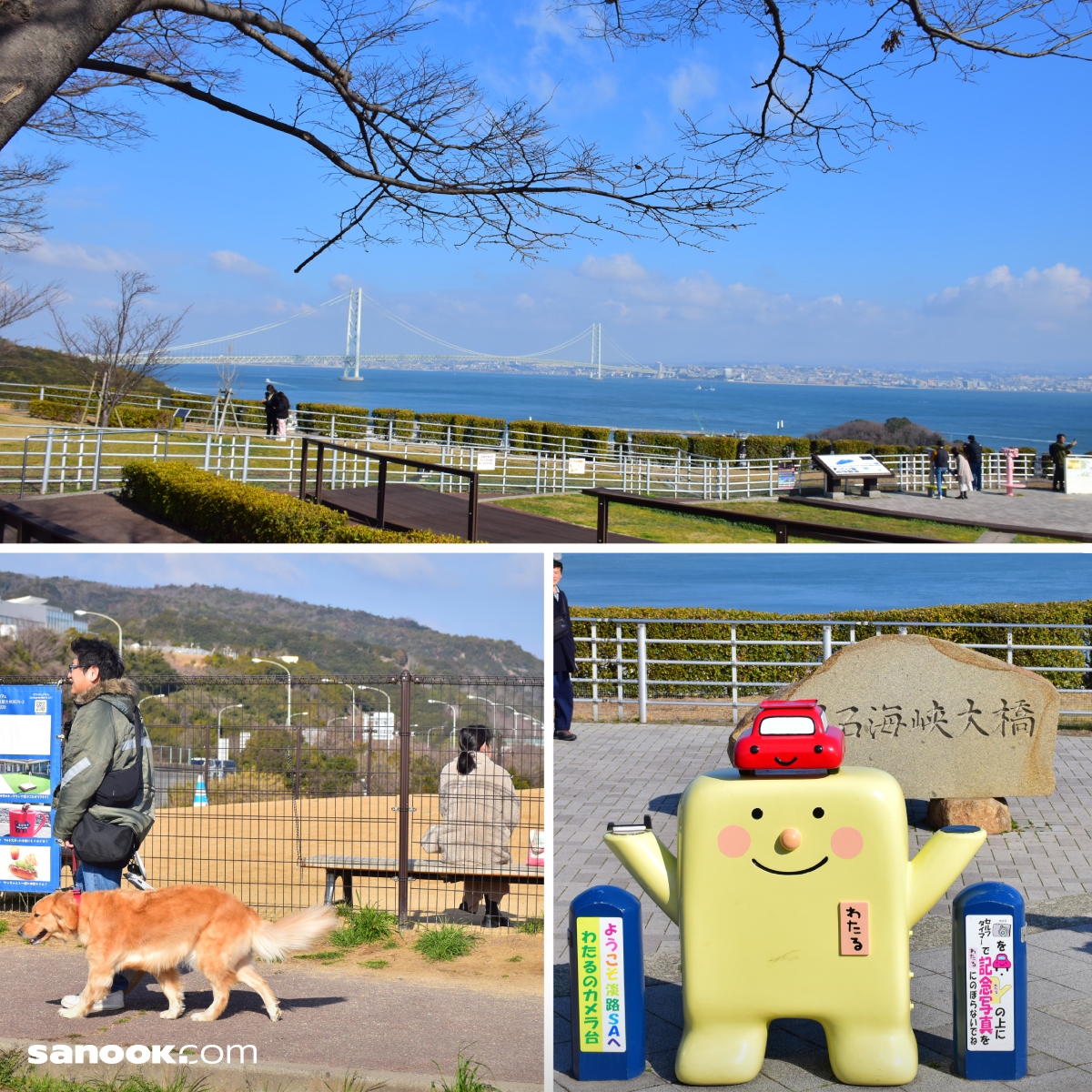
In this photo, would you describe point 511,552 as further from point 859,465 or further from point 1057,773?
point 859,465

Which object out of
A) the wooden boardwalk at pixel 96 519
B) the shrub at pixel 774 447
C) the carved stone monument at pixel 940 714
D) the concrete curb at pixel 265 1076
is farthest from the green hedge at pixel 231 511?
the shrub at pixel 774 447

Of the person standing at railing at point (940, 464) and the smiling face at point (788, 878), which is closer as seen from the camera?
the smiling face at point (788, 878)

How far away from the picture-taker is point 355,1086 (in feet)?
9.94

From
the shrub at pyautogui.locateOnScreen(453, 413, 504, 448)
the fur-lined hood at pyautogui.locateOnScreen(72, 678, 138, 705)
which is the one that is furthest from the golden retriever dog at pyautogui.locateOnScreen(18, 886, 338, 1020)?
the shrub at pyautogui.locateOnScreen(453, 413, 504, 448)

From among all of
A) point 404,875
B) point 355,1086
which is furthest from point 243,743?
point 355,1086

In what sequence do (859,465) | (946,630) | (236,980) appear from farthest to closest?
(859,465) → (946,630) → (236,980)

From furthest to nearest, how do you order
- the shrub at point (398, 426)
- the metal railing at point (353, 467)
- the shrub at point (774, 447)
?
the shrub at point (774, 447)
the shrub at point (398, 426)
the metal railing at point (353, 467)

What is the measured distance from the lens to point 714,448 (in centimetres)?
4003

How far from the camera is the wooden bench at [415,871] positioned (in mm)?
3469

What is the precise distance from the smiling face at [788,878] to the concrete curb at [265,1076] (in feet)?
2.37

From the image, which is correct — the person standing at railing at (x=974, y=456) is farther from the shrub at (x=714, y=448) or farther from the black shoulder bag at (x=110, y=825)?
the black shoulder bag at (x=110, y=825)

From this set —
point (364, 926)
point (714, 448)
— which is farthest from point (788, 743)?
point (714, 448)

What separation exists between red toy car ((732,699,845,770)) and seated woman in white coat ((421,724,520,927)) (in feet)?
2.49

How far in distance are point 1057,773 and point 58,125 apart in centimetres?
946
